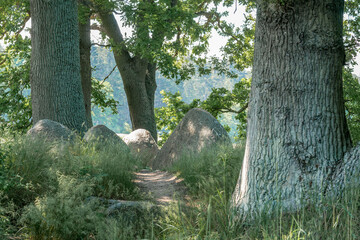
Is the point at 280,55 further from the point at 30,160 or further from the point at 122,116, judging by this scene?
the point at 122,116

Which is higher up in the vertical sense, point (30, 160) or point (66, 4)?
point (66, 4)

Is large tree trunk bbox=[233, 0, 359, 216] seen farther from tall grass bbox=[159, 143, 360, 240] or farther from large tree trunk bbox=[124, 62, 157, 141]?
large tree trunk bbox=[124, 62, 157, 141]

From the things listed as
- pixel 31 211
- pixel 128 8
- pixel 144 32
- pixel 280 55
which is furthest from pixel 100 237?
pixel 128 8

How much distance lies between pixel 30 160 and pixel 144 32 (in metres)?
7.63

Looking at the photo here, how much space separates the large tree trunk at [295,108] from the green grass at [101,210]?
331 mm

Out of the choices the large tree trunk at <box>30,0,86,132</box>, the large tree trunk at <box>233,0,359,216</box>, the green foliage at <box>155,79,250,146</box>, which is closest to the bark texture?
the green foliage at <box>155,79,250,146</box>

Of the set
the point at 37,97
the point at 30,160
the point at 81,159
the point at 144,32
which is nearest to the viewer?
the point at 30,160

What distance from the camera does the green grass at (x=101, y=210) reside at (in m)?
3.14

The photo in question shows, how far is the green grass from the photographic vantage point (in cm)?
314

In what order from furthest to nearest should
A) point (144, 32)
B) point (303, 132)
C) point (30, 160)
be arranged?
point (144, 32) < point (30, 160) < point (303, 132)

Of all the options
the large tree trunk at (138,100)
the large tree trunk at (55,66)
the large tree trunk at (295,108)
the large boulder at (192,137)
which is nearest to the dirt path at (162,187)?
the large boulder at (192,137)

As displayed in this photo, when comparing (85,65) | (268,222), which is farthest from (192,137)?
(268,222)

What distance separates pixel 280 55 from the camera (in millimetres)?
4125

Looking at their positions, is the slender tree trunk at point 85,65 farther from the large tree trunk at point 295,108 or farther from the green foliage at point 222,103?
the large tree trunk at point 295,108
